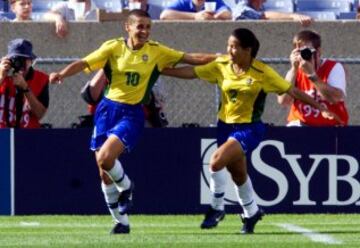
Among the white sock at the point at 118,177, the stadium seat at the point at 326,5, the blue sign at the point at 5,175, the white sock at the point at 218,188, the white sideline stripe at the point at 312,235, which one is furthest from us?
the stadium seat at the point at 326,5

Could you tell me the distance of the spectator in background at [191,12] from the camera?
49.0ft

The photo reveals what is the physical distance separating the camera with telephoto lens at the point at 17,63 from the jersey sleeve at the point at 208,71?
2.03 meters

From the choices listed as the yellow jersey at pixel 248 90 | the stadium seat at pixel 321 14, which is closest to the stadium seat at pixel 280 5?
the stadium seat at pixel 321 14

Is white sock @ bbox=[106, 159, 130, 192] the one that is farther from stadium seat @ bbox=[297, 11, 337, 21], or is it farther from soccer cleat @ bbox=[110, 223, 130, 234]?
stadium seat @ bbox=[297, 11, 337, 21]

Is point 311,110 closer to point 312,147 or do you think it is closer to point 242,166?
point 312,147

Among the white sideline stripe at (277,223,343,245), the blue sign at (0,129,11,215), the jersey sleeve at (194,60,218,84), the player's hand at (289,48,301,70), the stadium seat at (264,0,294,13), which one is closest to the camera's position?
the white sideline stripe at (277,223,343,245)

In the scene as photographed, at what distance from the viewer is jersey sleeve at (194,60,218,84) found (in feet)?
37.3

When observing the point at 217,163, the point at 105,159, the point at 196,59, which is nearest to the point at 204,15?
the point at 196,59

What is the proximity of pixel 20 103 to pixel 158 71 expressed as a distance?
2.02m

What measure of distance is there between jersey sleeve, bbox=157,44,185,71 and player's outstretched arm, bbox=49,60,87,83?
0.70 m

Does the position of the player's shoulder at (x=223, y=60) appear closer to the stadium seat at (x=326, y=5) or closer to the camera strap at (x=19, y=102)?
the camera strap at (x=19, y=102)

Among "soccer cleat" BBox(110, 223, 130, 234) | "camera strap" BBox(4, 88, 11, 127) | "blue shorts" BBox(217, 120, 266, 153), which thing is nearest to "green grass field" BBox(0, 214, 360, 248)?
"soccer cleat" BBox(110, 223, 130, 234)

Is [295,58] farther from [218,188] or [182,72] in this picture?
[218,188]

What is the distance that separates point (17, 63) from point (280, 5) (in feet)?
16.4
